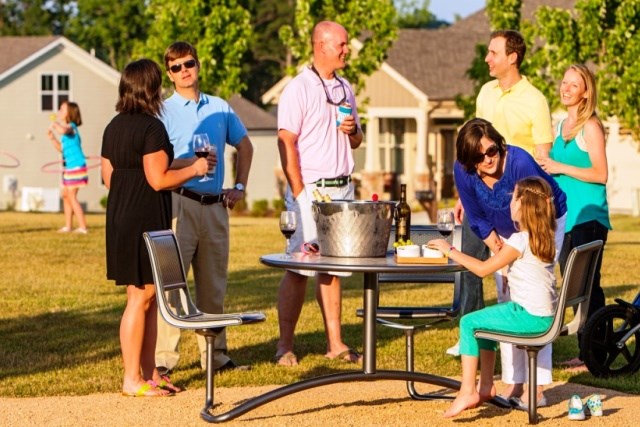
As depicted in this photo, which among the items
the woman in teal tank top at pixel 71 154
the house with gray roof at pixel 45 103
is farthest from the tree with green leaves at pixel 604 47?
the house with gray roof at pixel 45 103

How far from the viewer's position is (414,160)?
4522cm

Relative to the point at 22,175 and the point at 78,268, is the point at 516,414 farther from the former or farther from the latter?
the point at 22,175

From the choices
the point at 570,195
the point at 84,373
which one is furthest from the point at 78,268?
the point at 570,195

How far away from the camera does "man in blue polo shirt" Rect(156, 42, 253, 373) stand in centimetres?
977

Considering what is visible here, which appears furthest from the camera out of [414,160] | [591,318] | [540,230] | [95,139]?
[95,139]

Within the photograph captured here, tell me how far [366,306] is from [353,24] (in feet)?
103

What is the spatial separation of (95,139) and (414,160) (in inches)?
518

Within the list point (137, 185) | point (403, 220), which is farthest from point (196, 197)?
point (403, 220)

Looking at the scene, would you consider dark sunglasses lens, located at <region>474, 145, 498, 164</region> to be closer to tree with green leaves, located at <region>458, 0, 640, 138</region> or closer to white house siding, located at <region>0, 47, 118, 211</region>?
tree with green leaves, located at <region>458, 0, 640, 138</region>

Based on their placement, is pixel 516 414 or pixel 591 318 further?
pixel 591 318

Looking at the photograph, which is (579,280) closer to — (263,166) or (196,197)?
(196,197)

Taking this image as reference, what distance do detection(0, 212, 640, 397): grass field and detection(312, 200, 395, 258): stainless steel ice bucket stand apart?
1.84m

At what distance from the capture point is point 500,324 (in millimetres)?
8148

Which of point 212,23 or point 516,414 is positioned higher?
point 212,23
